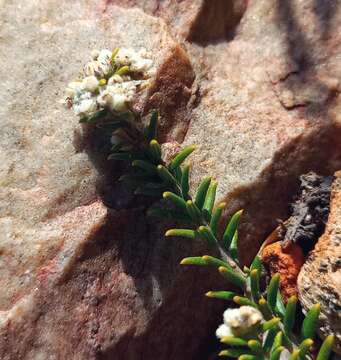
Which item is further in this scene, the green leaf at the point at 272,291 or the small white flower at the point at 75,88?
the small white flower at the point at 75,88

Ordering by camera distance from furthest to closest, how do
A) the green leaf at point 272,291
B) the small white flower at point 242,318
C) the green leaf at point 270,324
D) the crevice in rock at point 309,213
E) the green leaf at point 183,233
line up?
the crevice in rock at point 309,213 < the green leaf at point 183,233 < the green leaf at point 272,291 < the green leaf at point 270,324 < the small white flower at point 242,318

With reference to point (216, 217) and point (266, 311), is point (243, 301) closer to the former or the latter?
point (266, 311)

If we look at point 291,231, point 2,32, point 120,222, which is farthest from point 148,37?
point 291,231

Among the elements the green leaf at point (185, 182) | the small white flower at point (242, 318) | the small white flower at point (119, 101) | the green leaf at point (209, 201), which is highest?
the small white flower at point (119, 101)

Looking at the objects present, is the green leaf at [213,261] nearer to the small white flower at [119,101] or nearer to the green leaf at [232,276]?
the green leaf at [232,276]

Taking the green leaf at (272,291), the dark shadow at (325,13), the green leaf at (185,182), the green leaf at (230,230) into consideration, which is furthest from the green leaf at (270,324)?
the dark shadow at (325,13)

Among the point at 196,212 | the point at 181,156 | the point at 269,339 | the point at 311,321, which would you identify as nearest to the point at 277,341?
the point at 269,339
